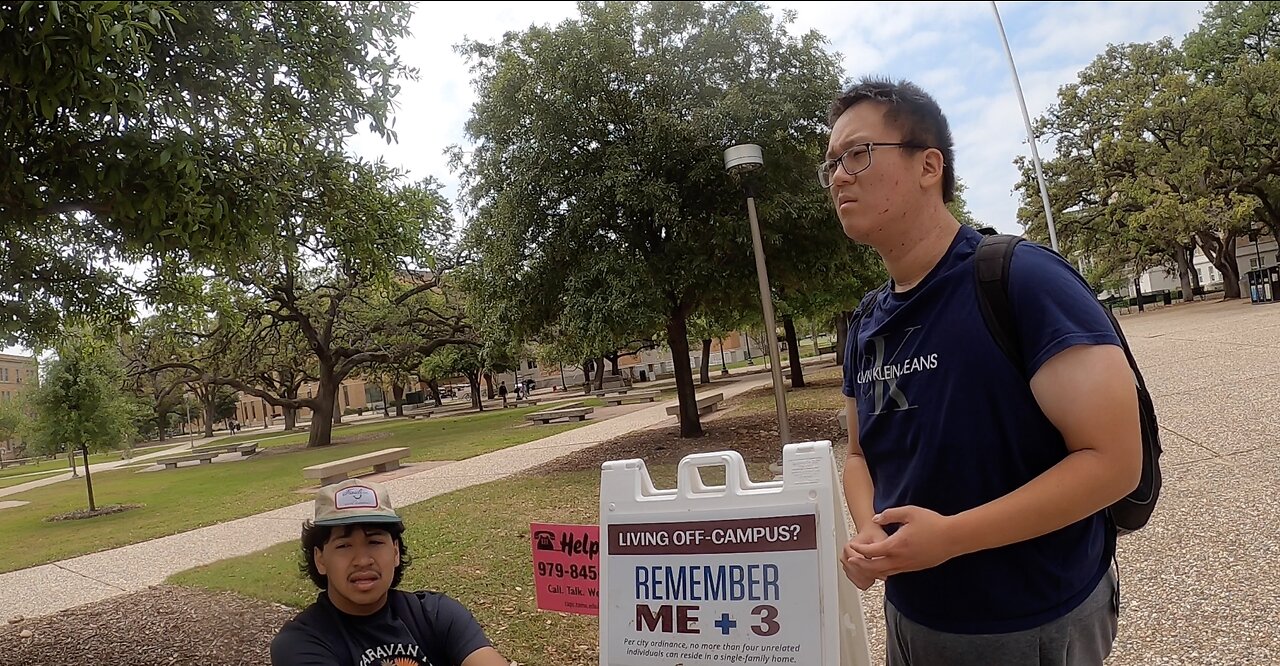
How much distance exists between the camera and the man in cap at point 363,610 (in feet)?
6.62

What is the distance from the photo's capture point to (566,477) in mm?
9266

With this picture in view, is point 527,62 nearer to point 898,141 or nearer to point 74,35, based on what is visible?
point 74,35

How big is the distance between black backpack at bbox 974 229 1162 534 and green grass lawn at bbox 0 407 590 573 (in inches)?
227

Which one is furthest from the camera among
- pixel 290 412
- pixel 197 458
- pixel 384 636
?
pixel 290 412

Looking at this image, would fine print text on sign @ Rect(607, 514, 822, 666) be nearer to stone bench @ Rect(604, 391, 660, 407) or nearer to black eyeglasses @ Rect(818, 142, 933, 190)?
black eyeglasses @ Rect(818, 142, 933, 190)

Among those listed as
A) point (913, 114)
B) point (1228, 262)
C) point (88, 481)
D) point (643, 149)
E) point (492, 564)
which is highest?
point (643, 149)

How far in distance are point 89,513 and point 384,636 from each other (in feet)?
15.0

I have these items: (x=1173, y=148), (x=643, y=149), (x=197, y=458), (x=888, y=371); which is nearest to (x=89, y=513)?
(x=197, y=458)

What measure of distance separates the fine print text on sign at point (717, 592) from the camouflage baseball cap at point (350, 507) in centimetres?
67

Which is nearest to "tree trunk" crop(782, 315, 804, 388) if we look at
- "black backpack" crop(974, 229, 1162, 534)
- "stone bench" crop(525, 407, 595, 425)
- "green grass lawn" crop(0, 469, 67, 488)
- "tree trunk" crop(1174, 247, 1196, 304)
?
"stone bench" crop(525, 407, 595, 425)

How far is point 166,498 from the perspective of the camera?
18.6ft

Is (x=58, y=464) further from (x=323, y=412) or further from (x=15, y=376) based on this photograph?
(x=323, y=412)

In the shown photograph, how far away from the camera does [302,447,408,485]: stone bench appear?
6258mm

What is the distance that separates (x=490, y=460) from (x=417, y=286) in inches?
136
